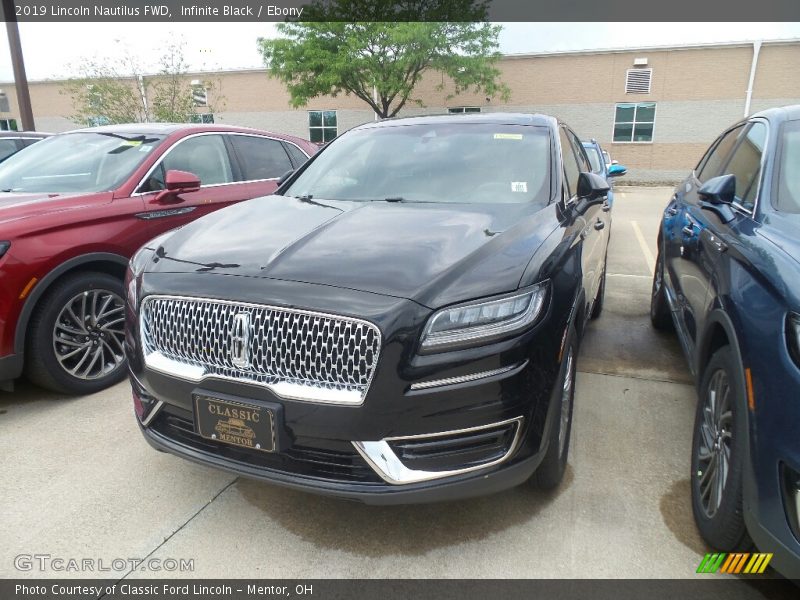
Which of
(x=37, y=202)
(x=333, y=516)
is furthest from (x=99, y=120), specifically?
(x=333, y=516)

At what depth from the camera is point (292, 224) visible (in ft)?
9.05

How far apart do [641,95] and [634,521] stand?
27.9m

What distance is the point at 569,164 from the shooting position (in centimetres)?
357

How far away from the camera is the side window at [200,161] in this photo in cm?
437

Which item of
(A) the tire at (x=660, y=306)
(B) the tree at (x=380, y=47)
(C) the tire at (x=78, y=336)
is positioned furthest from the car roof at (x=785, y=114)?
(B) the tree at (x=380, y=47)

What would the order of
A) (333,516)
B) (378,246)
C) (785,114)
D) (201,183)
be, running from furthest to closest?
(201,183)
(785,114)
(333,516)
(378,246)

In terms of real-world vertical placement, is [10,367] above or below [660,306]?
above

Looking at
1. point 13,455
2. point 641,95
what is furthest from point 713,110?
point 13,455

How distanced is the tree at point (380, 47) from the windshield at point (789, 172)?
22250mm

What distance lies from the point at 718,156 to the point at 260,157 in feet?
12.7

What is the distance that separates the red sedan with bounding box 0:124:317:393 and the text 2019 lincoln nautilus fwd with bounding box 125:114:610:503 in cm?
119

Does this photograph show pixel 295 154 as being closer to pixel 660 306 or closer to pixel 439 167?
pixel 439 167

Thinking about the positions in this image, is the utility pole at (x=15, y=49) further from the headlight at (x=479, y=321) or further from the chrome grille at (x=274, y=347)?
the headlight at (x=479, y=321)

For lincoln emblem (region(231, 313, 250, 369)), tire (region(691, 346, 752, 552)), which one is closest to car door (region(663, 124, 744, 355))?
tire (region(691, 346, 752, 552))
